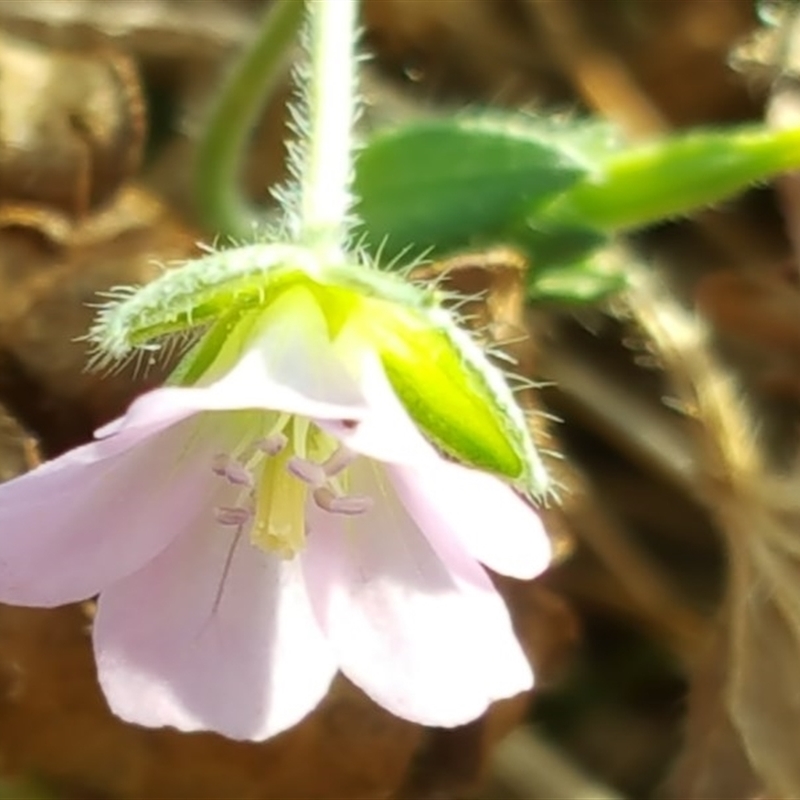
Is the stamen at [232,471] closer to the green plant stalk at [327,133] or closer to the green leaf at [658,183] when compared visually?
the green plant stalk at [327,133]

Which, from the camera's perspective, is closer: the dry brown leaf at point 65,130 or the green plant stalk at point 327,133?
→ the green plant stalk at point 327,133

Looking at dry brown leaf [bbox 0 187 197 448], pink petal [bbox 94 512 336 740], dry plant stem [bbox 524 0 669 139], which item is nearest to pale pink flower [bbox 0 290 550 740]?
pink petal [bbox 94 512 336 740]

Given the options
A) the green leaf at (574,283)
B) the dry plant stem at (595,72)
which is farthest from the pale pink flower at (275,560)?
the dry plant stem at (595,72)

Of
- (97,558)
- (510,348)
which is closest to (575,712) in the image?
(510,348)

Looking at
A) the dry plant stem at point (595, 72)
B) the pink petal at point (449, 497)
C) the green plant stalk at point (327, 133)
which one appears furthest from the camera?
the dry plant stem at point (595, 72)

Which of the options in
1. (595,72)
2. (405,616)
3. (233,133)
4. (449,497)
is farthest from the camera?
(595,72)

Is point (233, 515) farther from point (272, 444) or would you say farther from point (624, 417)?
point (624, 417)

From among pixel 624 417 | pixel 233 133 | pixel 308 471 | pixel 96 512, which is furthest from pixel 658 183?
pixel 96 512

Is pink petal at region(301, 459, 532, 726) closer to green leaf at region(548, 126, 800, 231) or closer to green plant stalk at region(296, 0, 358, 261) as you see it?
green plant stalk at region(296, 0, 358, 261)
